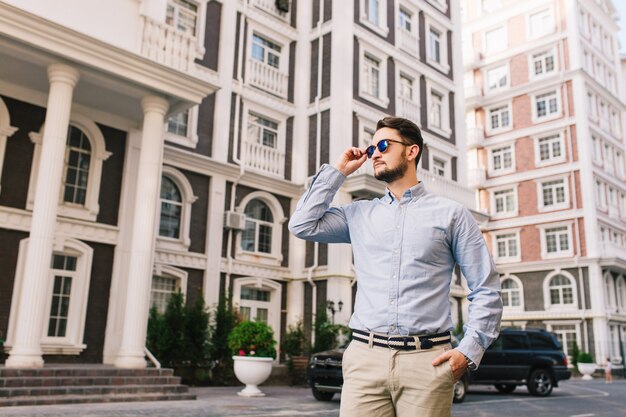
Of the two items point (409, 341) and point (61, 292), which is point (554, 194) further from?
point (409, 341)

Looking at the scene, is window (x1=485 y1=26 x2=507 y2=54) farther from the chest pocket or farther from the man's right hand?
the chest pocket

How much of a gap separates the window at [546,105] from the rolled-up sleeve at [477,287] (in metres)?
35.2

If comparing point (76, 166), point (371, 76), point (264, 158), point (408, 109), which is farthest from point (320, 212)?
point (408, 109)

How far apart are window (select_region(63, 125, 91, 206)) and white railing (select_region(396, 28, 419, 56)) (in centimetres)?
1418

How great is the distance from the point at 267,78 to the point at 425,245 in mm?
18787

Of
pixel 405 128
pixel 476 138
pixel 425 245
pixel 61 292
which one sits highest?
pixel 476 138

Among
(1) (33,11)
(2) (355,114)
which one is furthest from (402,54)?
(1) (33,11)

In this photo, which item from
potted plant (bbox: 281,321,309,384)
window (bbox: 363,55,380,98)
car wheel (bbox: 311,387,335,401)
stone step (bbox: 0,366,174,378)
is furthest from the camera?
window (bbox: 363,55,380,98)

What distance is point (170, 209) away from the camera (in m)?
17.3

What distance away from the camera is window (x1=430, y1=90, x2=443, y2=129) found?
24913mm

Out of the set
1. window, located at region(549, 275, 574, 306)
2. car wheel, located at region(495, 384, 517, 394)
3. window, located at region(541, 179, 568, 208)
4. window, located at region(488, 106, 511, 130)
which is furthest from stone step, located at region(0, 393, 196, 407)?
window, located at region(488, 106, 511, 130)

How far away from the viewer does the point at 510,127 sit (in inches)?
1435

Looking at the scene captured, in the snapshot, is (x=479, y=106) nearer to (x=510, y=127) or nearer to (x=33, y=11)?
(x=510, y=127)

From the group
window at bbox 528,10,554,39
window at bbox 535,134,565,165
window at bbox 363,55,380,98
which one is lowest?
window at bbox 363,55,380,98
